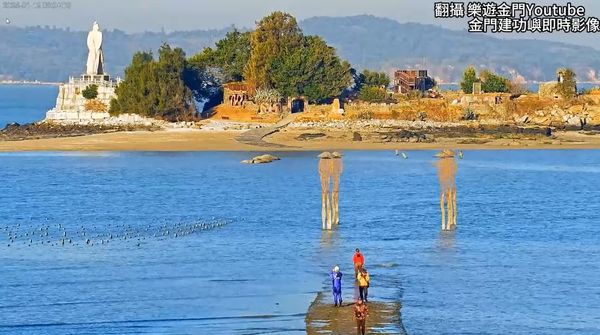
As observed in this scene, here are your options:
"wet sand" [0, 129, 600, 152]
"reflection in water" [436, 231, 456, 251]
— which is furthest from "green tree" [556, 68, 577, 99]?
"reflection in water" [436, 231, 456, 251]

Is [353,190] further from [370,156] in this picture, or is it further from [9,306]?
[9,306]

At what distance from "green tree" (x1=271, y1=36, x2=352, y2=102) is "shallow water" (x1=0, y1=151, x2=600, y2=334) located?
26.0 meters

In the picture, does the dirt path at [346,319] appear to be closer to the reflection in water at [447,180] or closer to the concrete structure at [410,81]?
the reflection in water at [447,180]

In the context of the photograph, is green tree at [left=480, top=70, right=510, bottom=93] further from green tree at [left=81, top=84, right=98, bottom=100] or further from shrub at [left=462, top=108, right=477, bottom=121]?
green tree at [left=81, top=84, right=98, bottom=100]

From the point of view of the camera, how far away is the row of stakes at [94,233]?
56812 millimetres

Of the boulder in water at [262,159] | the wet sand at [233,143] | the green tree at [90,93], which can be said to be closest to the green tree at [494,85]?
the wet sand at [233,143]

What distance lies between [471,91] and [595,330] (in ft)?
303

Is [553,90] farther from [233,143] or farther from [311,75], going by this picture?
[233,143]

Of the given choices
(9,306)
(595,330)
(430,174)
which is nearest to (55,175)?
(430,174)

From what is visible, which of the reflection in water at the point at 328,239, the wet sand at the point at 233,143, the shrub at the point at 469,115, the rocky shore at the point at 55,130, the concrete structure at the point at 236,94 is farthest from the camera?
the concrete structure at the point at 236,94

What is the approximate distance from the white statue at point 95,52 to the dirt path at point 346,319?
91927mm

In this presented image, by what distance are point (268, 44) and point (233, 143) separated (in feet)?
60.4

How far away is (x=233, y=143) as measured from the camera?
357ft

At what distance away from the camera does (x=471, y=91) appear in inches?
5079
